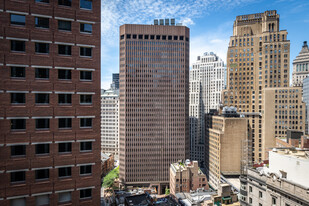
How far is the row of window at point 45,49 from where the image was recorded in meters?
26.9

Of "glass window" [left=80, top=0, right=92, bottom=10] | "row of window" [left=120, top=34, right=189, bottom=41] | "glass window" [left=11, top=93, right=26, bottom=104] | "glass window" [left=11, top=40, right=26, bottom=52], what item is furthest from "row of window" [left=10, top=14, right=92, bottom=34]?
"row of window" [left=120, top=34, right=189, bottom=41]

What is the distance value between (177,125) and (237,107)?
3899cm

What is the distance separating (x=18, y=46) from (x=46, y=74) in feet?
14.8

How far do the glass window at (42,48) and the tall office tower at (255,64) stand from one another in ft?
400

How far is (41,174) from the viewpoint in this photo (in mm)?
27578

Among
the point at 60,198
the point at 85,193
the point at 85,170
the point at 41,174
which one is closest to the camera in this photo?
the point at 41,174

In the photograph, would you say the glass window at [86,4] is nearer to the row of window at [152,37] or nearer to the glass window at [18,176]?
the glass window at [18,176]

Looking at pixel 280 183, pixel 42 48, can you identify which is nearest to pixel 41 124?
pixel 42 48

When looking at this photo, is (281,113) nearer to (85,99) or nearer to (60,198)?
(85,99)

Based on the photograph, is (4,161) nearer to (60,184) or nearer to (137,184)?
(60,184)

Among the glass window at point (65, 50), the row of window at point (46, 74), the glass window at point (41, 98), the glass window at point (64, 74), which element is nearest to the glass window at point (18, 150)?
the glass window at point (41, 98)

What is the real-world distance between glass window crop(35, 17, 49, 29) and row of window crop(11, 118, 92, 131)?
11.8m

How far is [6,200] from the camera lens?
25.8m

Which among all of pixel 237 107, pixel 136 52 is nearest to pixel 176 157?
pixel 237 107
